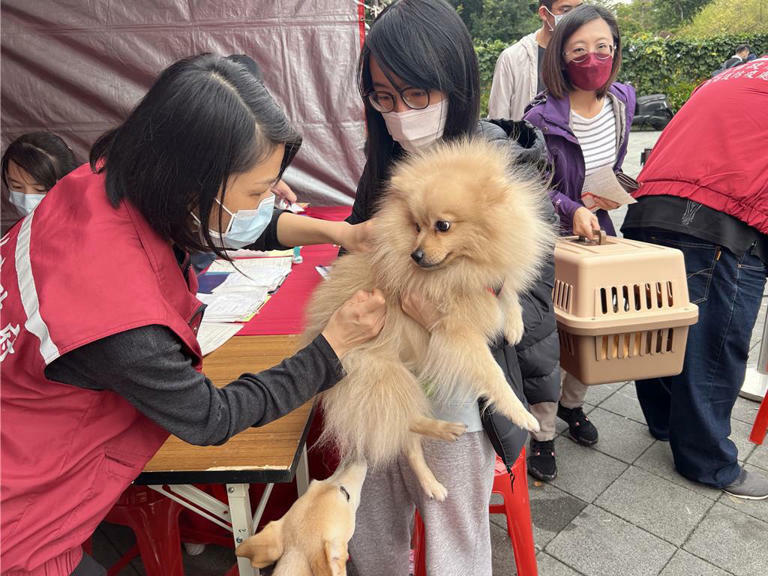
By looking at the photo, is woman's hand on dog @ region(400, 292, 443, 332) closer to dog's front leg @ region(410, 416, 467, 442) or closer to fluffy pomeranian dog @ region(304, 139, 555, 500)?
fluffy pomeranian dog @ region(304, 139, 555, 500)

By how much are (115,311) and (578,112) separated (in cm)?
256

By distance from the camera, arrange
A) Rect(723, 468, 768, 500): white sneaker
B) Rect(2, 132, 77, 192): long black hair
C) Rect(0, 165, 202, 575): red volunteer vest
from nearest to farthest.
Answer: Rect(0, 165, 202, 575): red volunteer vest → Rect(723, 468, 768, 500): white sneaker → Rect(2, 132, 77, 192): long black hair

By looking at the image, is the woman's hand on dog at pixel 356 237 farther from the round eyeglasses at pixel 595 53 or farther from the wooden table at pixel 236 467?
the round eyeglasses at pixel 595 53

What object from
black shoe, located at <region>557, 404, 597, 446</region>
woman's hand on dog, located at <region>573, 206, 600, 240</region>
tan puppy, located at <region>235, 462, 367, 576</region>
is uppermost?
woman's hand on dog, located at <region>573, 206, 600, 240</region>

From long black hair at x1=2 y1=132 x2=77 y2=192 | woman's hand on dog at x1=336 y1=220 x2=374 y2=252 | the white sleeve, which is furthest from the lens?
the white sleeve

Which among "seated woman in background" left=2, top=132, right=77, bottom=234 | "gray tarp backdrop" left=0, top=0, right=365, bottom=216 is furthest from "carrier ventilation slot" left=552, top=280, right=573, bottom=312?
"gray tarp backdrop" left=0, top=0, right=365, bottom=216

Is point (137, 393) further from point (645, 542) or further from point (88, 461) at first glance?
point (645, 542)

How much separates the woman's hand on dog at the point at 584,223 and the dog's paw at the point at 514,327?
0.91 metres

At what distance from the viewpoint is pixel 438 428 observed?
1.48 m

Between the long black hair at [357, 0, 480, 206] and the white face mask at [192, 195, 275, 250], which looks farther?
the long black hair at [357, 0, 480, 206]

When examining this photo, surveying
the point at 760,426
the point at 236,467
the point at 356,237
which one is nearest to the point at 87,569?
the point at 236,467

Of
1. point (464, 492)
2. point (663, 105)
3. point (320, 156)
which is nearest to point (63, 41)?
point (320, 156)

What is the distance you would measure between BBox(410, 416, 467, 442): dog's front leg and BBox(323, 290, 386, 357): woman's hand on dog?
28 cm

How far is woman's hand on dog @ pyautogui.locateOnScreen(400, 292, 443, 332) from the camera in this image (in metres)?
1.55
